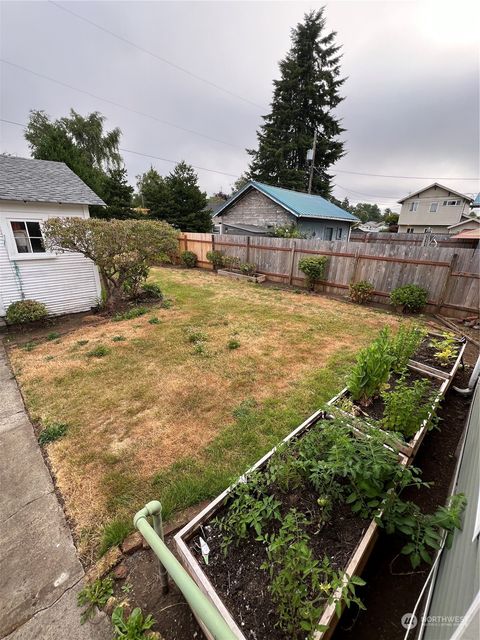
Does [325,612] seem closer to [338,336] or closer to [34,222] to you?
[338,336]

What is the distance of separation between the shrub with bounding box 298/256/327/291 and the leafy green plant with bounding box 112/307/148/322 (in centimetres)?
551

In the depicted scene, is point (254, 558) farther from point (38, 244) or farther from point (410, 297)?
point (38, 244)

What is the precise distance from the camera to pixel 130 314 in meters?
6.73

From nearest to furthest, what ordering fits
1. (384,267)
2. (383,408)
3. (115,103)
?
(383,408), (384,267), (115,103)

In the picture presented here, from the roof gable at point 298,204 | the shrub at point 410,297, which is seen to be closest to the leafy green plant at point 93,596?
the shrub at point 410,297

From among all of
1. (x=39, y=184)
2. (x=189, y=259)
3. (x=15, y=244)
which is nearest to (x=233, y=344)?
(x=15, y=244)

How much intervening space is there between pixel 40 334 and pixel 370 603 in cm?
685

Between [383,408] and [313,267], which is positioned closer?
[383,408]

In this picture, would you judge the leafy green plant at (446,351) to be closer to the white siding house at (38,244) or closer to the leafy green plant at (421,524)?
the leafy green plant at (421,524)

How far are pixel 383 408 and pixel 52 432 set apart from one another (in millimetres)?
3654

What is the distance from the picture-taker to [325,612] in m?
1.22

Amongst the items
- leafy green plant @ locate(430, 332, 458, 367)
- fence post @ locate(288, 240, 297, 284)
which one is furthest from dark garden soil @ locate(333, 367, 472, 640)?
fence post @ locate(288, 240, 297, 284)

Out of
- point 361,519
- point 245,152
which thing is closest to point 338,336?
point 361,519

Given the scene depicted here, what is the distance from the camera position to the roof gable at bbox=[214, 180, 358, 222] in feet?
45.3
